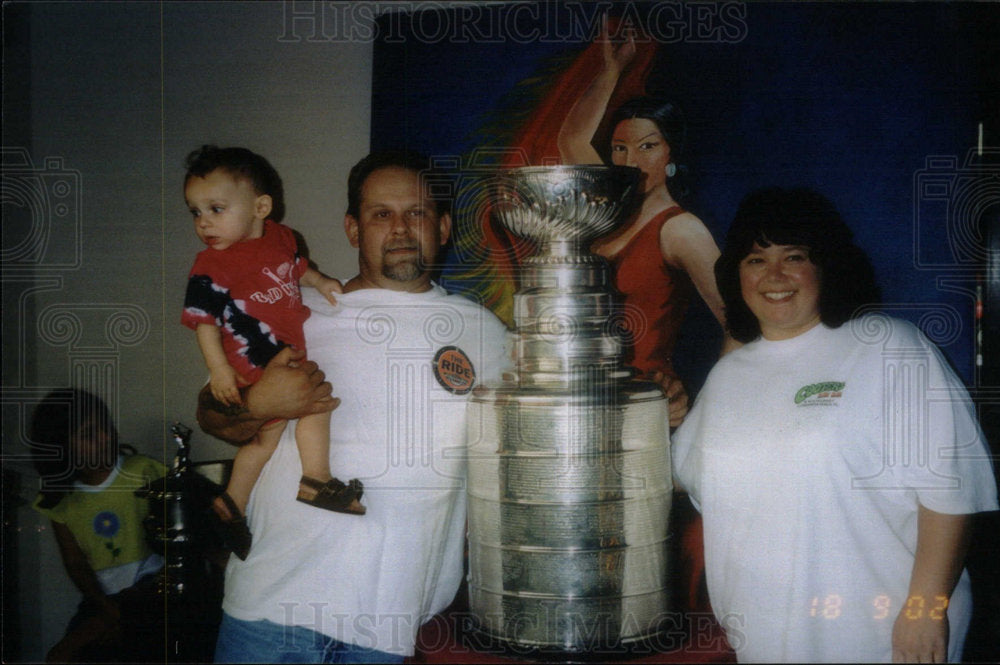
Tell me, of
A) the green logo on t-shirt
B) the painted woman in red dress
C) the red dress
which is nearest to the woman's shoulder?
the green logo on t-shirt

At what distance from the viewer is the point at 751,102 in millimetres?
2453

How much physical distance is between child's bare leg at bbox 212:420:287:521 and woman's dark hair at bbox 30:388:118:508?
344 mm

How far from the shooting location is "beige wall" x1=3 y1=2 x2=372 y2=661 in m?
2.53

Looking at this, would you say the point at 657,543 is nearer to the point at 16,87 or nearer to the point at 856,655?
the point at 856,655

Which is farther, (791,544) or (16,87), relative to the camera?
(16,87)

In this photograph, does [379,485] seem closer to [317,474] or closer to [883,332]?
[317,474]

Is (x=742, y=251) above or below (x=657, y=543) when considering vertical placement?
above

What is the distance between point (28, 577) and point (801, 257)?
228 centimetres

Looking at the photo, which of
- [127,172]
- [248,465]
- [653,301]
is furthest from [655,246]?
[127,172]

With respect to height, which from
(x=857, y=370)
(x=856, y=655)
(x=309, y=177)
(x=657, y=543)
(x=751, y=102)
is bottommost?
(x=856, y=655)

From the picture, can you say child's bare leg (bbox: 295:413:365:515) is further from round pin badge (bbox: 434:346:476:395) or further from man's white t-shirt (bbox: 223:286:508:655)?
round pin badge (bbox: 434:346:476:395)

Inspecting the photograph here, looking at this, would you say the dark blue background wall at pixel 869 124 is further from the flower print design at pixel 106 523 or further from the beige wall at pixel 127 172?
the flower print design at pixel 106 523

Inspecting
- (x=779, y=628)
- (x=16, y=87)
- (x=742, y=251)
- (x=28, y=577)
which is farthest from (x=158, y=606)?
(x=742, y=251)

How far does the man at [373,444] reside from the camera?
2.46 metres
